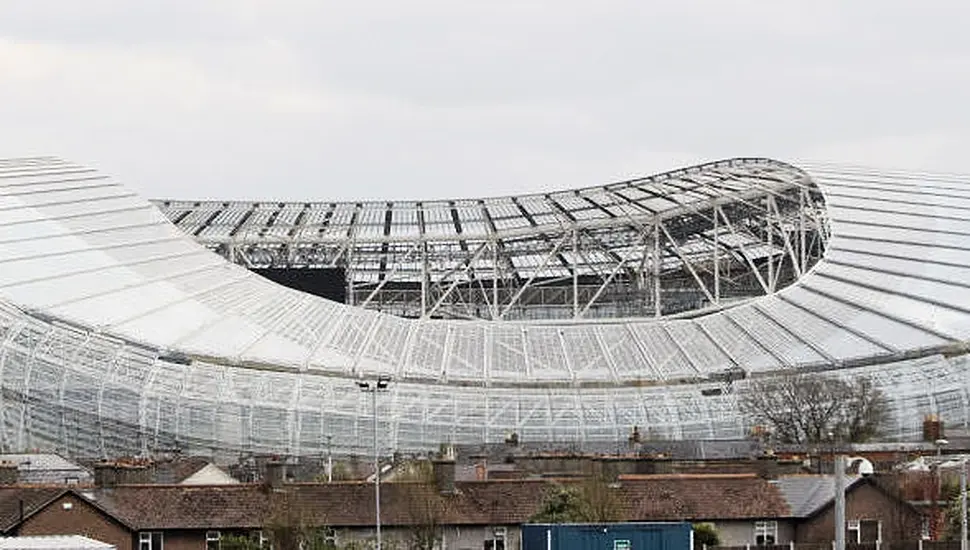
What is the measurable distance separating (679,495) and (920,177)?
223ft

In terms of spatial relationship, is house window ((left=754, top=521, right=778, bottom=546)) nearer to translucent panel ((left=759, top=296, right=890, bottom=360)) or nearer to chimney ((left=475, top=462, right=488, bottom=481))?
chimney ((left=475, top=462, right=488, bottom=481))

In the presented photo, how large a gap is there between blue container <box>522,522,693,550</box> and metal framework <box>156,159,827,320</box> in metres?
67.9

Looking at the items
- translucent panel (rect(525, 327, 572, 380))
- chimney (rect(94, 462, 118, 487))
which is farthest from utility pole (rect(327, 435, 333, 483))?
translucent panel (rect(525, 327, 572, 380))

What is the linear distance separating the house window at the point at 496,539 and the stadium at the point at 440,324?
22109mm

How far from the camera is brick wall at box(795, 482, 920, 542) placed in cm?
6988

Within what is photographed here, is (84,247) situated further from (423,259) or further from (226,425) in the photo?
(423,259)

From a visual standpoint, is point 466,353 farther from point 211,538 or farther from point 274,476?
point 211,538

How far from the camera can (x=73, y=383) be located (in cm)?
10300

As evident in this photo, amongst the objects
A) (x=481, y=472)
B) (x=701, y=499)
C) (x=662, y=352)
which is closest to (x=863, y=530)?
(x=701, y=499)

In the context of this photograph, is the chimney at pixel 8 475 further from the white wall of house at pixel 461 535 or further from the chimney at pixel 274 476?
the white wall of house at pixel 461 535

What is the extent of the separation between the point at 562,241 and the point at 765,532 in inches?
2744

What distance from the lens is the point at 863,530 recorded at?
6975 centimetres

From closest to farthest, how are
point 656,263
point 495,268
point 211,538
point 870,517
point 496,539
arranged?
point 211,538, point 496,539, point 870,517, point 656,263, point 495,268

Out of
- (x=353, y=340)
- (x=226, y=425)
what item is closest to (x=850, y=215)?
(x=353, y=340)
